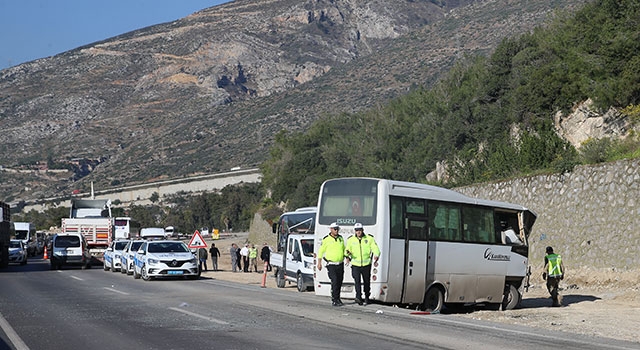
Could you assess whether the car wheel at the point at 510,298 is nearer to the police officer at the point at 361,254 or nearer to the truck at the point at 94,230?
the police officer at the point at 361,254

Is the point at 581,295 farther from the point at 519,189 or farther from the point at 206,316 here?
the point at 206,316

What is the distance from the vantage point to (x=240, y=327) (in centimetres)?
1573

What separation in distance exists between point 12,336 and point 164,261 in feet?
62.1

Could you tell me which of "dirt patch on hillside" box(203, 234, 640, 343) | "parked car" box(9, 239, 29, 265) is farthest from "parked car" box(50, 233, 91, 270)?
"dirt patch on hillside" box(203, 234, 640, 343)

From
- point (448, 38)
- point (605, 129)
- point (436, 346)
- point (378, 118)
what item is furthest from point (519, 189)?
point (448, 38)

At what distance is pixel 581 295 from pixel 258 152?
411 ft

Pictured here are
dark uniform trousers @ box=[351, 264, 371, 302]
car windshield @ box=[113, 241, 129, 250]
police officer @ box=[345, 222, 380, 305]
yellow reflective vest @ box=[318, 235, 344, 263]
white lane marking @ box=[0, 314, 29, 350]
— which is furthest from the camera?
car windshield @ box=[113, 241, 129, 250]

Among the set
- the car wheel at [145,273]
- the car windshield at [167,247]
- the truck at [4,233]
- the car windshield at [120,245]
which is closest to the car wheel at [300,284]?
the car windshield at [167,247]

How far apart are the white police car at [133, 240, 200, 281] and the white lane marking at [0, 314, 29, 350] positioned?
52.8 ft

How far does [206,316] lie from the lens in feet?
58.3

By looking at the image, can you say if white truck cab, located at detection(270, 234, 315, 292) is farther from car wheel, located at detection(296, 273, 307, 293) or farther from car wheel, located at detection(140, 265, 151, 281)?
car wheel, located at detection(140, 265, 151, 281)

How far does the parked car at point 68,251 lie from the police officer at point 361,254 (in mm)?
30699

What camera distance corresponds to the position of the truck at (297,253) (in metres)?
31.0

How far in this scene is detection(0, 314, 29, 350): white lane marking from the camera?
13.5 m
